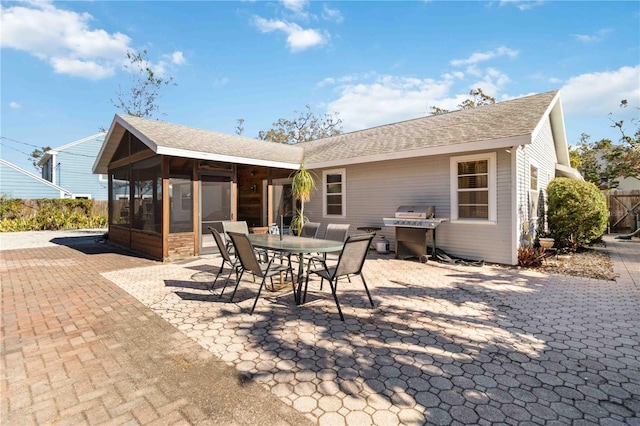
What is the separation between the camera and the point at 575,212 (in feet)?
28.3

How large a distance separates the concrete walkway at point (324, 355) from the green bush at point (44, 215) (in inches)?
556

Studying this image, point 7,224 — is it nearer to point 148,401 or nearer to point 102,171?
point 102,171

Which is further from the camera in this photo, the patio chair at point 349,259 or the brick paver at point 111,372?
the patio chair at point 349,259

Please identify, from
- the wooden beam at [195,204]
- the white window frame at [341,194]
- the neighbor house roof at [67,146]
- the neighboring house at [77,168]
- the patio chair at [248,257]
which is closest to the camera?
the patio chair at [248,257]

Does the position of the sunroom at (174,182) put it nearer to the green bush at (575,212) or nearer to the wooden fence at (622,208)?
the green bush at (575,212)

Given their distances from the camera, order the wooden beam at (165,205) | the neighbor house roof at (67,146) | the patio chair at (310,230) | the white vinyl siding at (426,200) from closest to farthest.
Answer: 1. the patio chair at (310,230)
2. the white vinyl siding at (426,200)
3. the wooden beam at (165,205)
4. the neighbor house roof at (67,146)

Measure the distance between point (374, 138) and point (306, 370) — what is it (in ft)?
30.8

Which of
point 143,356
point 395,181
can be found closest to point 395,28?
point 395,181

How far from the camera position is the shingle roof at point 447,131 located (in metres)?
7.16

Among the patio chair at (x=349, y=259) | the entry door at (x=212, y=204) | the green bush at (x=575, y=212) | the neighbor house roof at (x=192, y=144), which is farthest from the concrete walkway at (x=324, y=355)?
the green bush at (x=575, y=212)

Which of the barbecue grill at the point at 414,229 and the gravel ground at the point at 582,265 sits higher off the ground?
the barbecue grill at the point at 414,229

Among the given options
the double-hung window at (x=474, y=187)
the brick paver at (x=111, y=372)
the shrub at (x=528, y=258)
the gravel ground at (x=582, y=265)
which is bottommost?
the brick paver at (x=111, y=372)

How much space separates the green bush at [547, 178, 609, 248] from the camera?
8.58 meters

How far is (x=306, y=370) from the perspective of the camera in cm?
254
